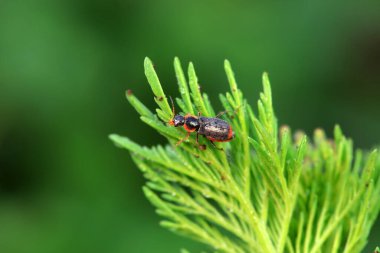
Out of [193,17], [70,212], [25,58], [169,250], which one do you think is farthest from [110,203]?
[193,17]

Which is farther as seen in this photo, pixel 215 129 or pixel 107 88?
pixel 107 88

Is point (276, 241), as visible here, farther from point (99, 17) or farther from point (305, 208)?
point (99, 17)

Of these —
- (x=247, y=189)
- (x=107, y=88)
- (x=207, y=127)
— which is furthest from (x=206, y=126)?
(x=107, y=88)

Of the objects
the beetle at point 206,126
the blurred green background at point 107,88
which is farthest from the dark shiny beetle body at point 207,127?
the blurred green background at point 107,88

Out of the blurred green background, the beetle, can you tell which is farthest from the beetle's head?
the blurred green background

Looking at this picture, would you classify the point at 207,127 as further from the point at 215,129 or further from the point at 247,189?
the point at 247,189
